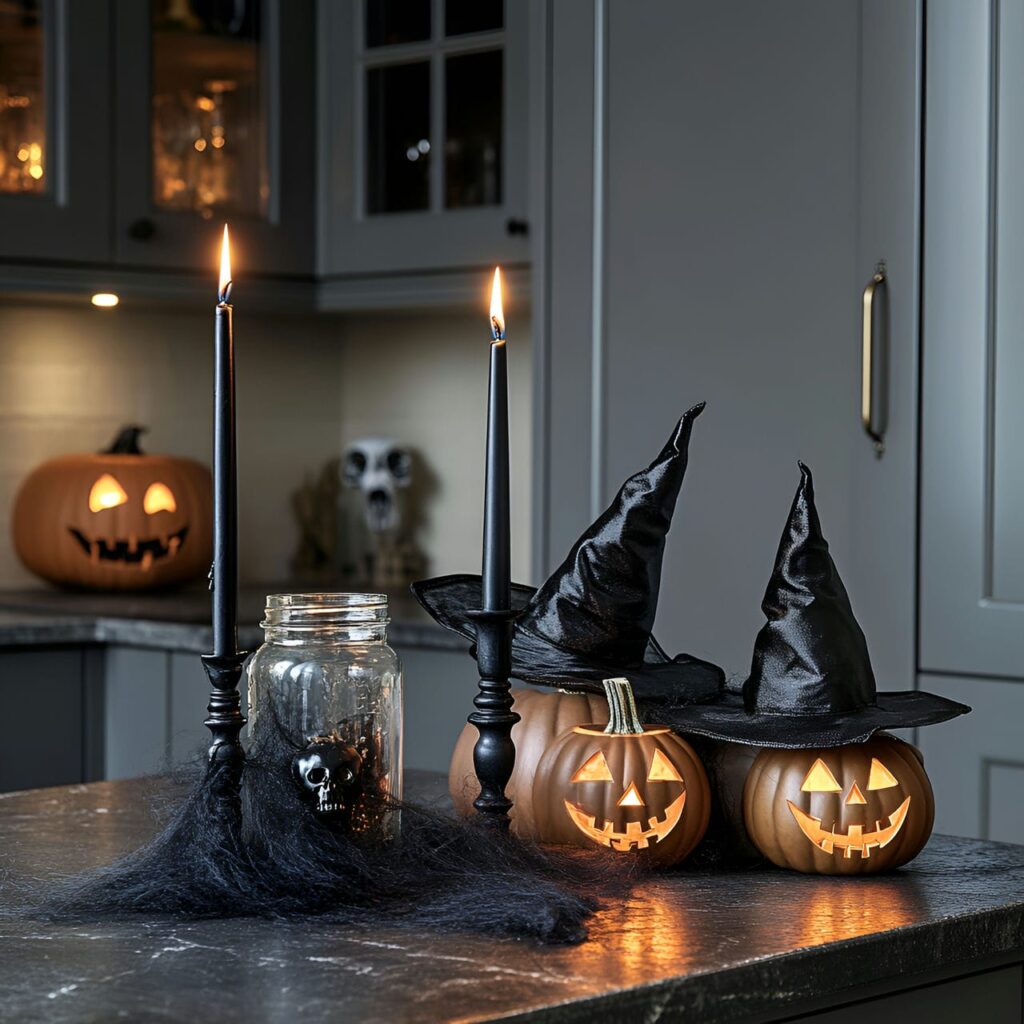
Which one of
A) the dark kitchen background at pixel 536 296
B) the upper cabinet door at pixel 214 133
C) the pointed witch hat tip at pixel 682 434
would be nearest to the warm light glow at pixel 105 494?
the dark kitchen background at pixel 536 296

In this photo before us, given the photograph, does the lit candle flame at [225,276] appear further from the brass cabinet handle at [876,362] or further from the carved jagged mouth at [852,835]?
the brass cabinet handle at [876,362]

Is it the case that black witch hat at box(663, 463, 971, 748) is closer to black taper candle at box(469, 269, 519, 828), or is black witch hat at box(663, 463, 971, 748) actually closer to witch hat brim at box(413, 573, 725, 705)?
witch hat brim at box(413, 573, 725, 705)

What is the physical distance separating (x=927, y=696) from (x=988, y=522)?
1113 millimetres

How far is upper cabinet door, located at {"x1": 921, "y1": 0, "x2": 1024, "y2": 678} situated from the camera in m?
2.13

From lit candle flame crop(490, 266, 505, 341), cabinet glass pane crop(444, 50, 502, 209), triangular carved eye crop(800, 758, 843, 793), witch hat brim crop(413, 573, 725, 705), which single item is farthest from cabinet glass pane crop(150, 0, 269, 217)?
triangular carved eye crop(800, 758, 843, 793)

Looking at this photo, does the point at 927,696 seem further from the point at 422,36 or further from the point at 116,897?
the point at 422,36

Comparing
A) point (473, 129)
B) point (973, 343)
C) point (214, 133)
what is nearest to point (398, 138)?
point (473, 129)

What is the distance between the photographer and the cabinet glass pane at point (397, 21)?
120 inches

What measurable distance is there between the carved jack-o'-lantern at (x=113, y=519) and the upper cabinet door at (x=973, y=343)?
1.43 meters

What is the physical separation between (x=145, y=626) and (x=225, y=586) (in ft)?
5.71

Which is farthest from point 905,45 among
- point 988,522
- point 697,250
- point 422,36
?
point 422,36

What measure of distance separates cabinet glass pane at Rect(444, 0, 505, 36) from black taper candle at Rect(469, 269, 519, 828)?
2075mm

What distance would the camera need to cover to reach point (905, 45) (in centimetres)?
223

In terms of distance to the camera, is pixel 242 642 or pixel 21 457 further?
pixel 21 457
